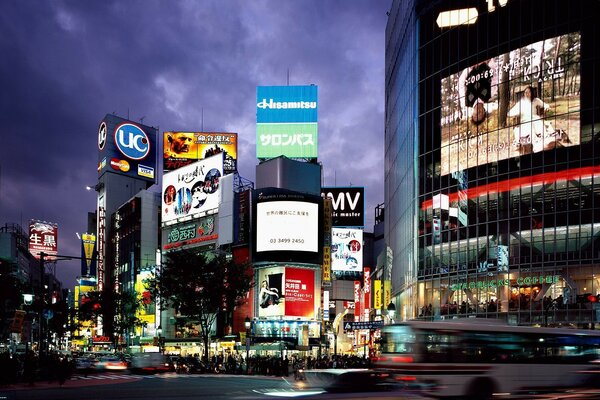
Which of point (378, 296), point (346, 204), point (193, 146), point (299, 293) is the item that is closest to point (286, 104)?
point (193, 146)

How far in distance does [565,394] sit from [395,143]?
66.9 meters

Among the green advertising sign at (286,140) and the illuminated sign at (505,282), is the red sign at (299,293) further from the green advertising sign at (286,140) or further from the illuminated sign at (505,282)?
the illuminated sign at (505,282)

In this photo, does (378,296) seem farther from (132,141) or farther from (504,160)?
(132,141)

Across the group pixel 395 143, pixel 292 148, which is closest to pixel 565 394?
pixel 395 143

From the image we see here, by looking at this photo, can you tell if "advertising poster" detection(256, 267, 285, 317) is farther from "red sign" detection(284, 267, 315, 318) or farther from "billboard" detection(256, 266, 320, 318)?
"red sign" detection(284, 267, 315, 318)

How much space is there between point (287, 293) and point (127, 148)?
78.1 meters

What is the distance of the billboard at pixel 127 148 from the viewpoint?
15012 cm

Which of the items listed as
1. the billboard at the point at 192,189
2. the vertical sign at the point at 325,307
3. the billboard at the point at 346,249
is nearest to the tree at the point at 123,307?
the billboard at the point at 192,189

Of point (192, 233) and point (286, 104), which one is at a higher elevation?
point (286, 104)

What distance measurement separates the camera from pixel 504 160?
2488 inches

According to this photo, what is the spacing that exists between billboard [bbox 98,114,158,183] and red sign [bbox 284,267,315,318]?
75.6 meters

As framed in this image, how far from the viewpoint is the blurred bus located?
2434 centimetres

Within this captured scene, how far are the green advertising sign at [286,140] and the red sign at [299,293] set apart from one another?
59.9 ft

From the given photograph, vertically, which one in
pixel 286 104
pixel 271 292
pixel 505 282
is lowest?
pixel 271 292
